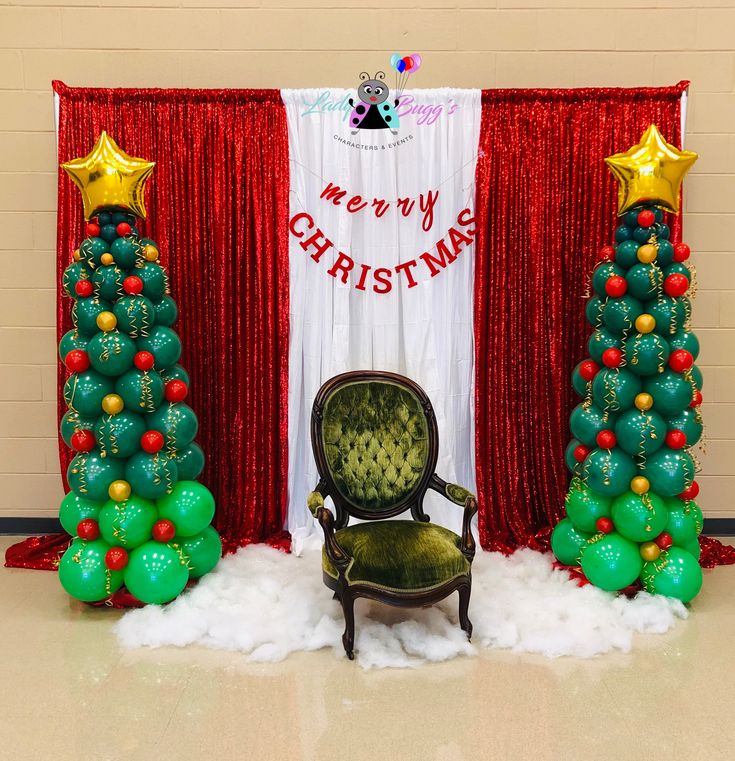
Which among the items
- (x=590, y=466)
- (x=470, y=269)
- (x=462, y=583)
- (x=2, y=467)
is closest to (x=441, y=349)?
(x=470, y=269)

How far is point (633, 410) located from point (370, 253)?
1460 millimetres

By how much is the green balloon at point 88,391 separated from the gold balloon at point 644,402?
2203mm

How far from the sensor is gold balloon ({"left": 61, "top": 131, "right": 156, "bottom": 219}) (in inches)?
114

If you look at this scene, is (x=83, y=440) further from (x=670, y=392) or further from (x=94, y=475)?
(x=670, y=392)

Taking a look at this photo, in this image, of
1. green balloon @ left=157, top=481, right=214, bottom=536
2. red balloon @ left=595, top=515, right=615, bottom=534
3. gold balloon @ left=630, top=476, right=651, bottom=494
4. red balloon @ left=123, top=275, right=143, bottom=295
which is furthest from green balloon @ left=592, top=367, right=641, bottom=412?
red balloon @ left=123, top=275, right=143, bottom=295

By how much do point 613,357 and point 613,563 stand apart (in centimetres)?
87

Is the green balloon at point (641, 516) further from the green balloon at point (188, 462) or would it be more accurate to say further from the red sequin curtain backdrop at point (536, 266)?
the green balloon at point (188, 462)

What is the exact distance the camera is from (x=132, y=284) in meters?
2.90

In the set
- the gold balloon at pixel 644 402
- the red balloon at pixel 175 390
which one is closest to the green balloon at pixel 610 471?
the gold balloon at pixel 644 402

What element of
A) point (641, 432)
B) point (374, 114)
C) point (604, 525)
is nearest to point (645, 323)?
point (641, 432)

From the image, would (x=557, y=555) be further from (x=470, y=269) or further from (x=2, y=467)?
(x=2, y=467)

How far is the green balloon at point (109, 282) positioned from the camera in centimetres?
291

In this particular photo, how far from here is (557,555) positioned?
3.25 metres

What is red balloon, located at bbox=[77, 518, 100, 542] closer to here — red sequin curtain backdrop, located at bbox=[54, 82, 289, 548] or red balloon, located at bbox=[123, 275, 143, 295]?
red sequin curtain backdrop, located at bbox=[54, 82, 289, 548]
